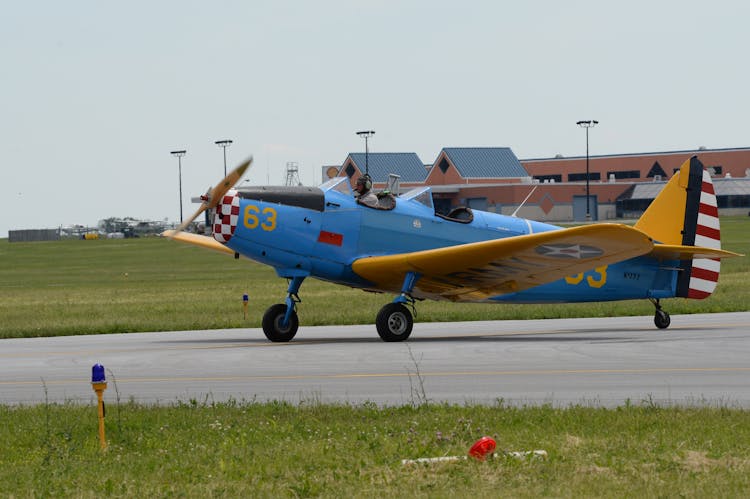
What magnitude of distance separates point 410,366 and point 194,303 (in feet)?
57.3

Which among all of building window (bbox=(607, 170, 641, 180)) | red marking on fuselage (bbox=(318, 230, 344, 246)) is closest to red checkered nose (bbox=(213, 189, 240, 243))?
red marking on fuselage (bbox=(318, 230, 344, 246))

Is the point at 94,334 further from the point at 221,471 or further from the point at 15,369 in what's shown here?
the point at 221,471

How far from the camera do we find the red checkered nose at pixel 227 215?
19.8m

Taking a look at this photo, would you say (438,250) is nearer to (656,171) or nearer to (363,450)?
(363,450)

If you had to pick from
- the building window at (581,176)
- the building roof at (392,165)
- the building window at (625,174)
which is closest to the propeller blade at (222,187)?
the building roof at (392,165)

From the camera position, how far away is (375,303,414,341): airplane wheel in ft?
65.1

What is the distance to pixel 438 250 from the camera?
64.1ft

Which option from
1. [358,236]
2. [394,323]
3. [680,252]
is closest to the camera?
[394,323]

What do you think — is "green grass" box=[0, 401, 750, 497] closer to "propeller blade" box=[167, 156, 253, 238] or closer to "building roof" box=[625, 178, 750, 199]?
"propeller blade" box=[167, 156, 253, 238]

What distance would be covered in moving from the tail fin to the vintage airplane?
2cm

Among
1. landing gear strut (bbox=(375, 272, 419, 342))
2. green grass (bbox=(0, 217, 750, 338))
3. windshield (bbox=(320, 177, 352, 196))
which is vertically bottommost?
green grass (bbox=(0, 217, 750, 338))

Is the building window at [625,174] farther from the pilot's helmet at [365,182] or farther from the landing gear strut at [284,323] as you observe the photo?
the landing gear strut at [284,323]

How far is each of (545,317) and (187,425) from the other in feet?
51.3

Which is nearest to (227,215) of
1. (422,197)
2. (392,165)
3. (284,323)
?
(284,323)
